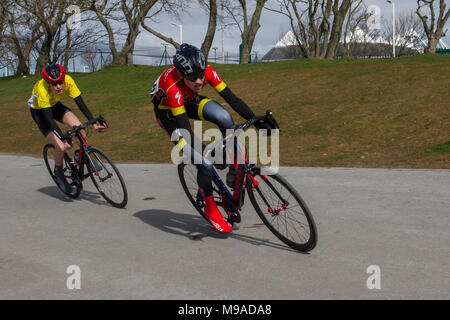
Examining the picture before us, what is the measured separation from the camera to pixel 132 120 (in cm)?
1808

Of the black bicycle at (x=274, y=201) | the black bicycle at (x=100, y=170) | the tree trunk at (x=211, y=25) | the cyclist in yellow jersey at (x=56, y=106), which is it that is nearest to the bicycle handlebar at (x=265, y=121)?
the black bicycle at (x=274, y=201)

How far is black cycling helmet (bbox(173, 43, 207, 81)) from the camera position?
15.1ft

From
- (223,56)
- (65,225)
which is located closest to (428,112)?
(65,225)

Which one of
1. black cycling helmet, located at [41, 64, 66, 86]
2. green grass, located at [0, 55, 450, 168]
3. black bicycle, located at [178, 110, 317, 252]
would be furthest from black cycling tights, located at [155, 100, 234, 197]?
green grass, located at [0, 55, 450, 168]

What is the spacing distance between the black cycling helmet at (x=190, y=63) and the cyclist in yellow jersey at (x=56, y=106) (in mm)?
2334

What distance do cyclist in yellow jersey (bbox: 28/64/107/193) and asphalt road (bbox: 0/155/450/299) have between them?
0.75 meters

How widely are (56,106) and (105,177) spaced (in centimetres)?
154

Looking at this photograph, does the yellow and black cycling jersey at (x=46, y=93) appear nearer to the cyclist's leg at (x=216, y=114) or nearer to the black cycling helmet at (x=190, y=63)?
the cyclist's leg at (x=216, y=114)

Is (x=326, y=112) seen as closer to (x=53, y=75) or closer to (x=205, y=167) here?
(x=53, y=75)

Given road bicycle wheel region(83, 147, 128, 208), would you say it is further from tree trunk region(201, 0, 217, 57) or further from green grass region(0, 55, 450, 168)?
tree trunk region(201, 0, 217, 57)

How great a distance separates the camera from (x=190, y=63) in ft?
15.1

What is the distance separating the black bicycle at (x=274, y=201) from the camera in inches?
172
